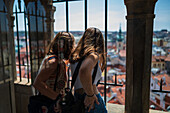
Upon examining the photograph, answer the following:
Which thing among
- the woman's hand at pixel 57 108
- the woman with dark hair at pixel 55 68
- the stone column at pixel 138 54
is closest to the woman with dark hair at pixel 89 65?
the woman with dark hair at pixel 55 68

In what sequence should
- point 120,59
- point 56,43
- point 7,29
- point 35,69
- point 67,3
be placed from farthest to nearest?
1. point 120,59
2. point 67,3
3. point 35,69
4. point 56,43
5. point 7,29

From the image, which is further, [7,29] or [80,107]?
[80,107]

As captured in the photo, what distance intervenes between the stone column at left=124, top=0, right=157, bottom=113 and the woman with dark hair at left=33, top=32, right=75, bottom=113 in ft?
2.89

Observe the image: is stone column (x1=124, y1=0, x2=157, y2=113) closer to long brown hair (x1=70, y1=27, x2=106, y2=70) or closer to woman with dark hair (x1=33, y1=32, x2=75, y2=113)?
long brown hair (x1=70, y1=27, x2=106, y2=70)

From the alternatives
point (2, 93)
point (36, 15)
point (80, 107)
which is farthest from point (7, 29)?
point (80, 107)

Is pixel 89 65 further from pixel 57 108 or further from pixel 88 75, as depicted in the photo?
pixel 57 108

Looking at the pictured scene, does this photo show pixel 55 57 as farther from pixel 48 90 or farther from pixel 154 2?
pixel 154 2

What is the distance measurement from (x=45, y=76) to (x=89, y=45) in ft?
1.70

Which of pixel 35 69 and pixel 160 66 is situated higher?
pixel 35 69

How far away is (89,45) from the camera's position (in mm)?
1574

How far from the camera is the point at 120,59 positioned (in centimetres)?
4628

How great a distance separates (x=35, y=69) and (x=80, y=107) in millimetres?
720

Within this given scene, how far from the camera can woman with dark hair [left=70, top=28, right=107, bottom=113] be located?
1.44 metres

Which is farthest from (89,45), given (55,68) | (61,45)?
(55,68)
